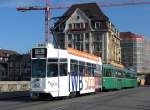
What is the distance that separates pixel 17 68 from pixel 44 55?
277ft

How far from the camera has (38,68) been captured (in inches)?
1085

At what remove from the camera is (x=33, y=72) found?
27.6 m

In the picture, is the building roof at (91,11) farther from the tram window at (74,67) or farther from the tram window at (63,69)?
the tram window at (63,69)

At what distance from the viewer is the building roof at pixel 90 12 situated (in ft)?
423

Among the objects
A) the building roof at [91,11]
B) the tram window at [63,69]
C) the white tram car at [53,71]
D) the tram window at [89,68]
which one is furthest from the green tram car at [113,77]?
the building roof at [91,11]

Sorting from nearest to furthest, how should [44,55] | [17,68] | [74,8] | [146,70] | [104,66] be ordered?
[44,55] < [104,66] < [17,68] < [74,8] < [146,70]

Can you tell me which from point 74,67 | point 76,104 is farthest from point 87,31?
point 76,104

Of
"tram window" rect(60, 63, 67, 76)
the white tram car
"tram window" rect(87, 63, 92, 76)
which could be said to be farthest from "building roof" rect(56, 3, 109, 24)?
"tram window" rect(60, 63, 67, 76)

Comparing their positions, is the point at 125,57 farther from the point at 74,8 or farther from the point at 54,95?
the point at 54,95

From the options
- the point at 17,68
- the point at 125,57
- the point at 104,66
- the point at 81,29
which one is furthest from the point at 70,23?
the point at 104,66

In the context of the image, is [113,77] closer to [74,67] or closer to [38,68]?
[74,67]

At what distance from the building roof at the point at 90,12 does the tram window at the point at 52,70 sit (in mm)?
100422

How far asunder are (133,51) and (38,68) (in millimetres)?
132627

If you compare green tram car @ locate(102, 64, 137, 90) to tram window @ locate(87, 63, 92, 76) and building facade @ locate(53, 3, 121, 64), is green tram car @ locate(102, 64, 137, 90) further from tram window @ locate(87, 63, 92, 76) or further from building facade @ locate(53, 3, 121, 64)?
building facade @ locate(53, 3, 121, 64)
